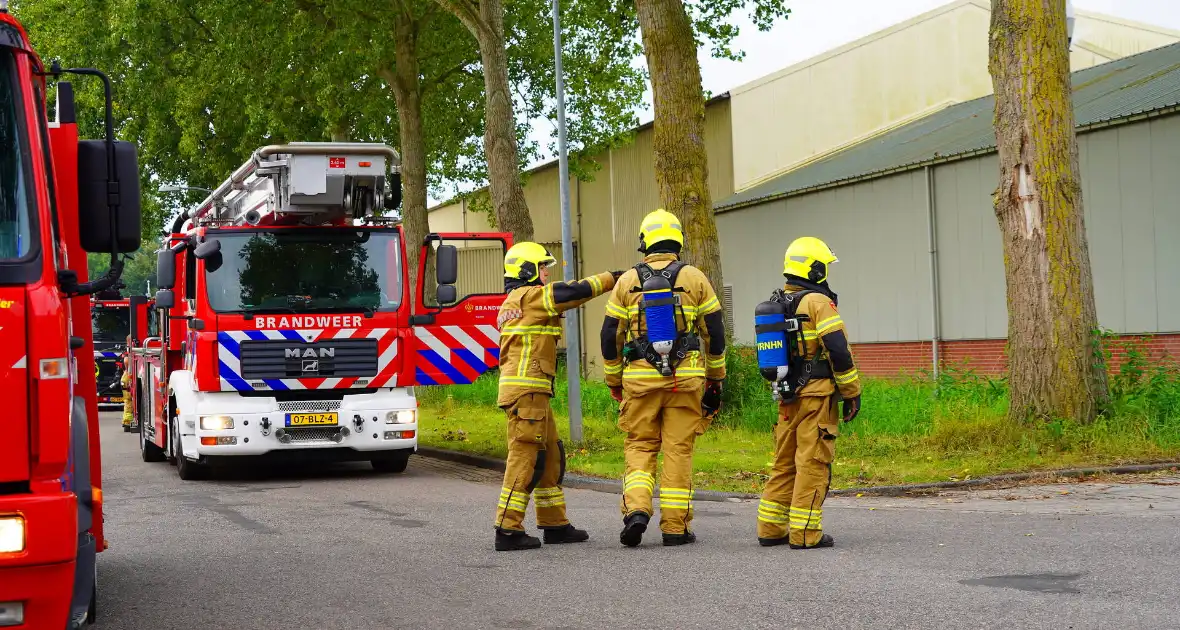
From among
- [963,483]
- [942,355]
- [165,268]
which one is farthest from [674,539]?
[942,355]

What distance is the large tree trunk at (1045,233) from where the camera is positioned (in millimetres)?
13234

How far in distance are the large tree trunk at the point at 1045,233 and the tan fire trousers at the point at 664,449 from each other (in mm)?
5593

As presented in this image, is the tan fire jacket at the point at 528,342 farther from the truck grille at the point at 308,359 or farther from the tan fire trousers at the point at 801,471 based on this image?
the truck grille at the point at 308,359

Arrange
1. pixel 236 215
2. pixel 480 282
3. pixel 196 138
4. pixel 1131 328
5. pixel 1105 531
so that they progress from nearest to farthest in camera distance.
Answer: pixel 1105 531 → pixel 236 215 → pixel 1131 328 → pixel 196 138 → pixel 480 282

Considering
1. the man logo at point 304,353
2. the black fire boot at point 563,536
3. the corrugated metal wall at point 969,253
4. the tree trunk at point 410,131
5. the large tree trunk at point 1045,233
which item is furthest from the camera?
the tree trunk at point 410,131

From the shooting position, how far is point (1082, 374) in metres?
A: 13.2

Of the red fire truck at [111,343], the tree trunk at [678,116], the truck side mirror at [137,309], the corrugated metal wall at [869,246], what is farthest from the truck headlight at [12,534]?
the red fire truck at [111,343]

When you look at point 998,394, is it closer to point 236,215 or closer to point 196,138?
point 236,215

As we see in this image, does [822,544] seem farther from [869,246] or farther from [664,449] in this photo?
[869,246]

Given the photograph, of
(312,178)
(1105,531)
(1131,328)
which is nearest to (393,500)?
(312,178)

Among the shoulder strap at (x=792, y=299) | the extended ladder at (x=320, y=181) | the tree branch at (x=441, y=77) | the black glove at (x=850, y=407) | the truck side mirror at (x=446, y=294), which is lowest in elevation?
the black glove at (x=850, y=407)

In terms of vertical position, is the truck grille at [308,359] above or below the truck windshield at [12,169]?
below

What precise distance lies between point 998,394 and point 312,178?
26.6 feet

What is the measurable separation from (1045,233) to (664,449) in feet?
19.8
